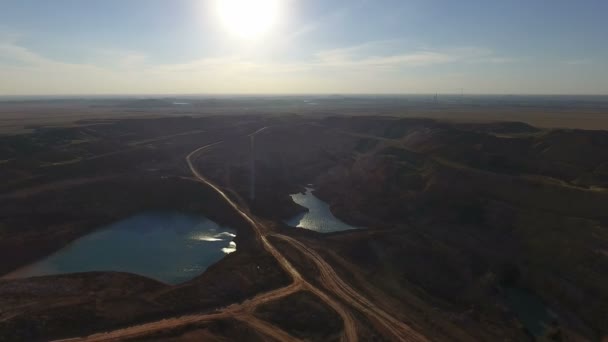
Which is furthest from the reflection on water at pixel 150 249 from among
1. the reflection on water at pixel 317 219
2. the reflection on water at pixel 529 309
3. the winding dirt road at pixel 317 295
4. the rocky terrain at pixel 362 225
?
the reflection on water at pixel 529 309

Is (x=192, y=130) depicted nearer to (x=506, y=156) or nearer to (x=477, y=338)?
(x=506, y=156)

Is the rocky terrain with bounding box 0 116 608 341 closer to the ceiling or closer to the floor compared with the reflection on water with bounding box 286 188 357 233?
closer to the ceiling

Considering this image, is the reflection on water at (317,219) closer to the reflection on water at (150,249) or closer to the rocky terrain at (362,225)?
the rocky terrain at (362,225)

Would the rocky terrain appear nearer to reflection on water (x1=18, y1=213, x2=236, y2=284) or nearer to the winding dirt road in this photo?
the winding dirt road

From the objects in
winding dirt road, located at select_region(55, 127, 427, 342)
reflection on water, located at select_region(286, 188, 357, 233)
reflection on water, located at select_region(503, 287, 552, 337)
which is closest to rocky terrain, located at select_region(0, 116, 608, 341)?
reflection on water, located at select_region(503, 287, 552, 337)

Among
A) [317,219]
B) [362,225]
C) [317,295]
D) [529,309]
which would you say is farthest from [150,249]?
[529,309]

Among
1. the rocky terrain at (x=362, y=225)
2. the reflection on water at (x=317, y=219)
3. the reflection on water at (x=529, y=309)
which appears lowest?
the reflection on water at (x=529, y=309)
